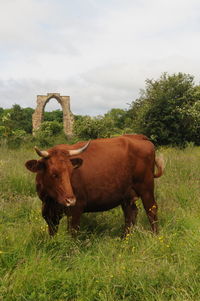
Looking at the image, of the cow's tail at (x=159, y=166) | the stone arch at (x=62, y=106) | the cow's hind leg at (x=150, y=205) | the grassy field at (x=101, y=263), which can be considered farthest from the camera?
the stone arch at (x=62, y=106)

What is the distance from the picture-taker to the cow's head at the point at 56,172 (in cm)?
431

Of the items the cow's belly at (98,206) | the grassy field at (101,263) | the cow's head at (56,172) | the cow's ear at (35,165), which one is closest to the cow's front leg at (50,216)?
the cow's head at (56,172)

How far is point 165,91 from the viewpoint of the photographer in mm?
22391

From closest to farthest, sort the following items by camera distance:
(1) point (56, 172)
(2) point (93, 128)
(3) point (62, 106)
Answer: (1) point (56, 172) → (2) point (93, 128) → (3) point (62, 106)

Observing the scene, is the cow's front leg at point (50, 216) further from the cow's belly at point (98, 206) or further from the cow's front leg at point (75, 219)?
the cow's belly at point (98, 206)

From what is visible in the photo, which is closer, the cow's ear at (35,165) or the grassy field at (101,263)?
the grassy field at (101,263)

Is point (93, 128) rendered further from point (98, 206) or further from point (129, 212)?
point (98, 206)

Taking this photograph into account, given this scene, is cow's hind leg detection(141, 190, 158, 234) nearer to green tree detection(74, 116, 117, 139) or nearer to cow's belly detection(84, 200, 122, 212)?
cow's belly detection(84, 200, 122, 212)

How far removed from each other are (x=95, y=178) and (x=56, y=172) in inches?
36.3

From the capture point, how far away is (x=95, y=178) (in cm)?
516

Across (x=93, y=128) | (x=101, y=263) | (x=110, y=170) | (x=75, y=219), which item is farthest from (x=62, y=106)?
(x=101, y=263)

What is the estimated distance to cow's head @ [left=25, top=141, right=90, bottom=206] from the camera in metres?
4.31

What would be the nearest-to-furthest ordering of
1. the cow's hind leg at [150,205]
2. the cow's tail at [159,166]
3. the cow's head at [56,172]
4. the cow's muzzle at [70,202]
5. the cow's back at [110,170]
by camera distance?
the cow's muzzle at [70,202]
the cow's head at [56,172]
the cow's back at [110,170]
the cow's hind leg at [150,205]
the cow's tail at [159,166]

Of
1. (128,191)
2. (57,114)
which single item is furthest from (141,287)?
(57,114)
